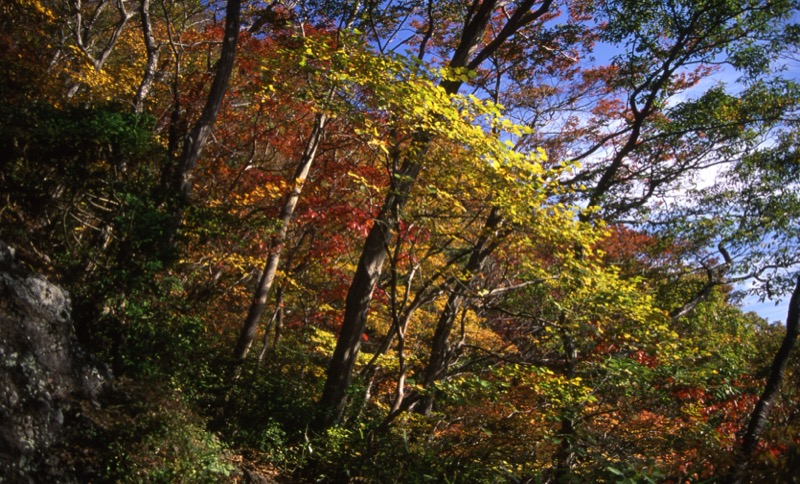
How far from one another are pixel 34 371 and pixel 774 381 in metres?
6.18

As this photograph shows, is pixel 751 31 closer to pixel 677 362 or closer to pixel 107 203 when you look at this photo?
pixel 677 362

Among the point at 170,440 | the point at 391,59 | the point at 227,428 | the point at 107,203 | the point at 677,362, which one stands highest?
the point at 391,59

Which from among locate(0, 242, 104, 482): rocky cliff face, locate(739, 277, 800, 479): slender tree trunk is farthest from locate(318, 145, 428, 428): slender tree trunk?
locate(739, 277, 800, 479): slender tree trunk

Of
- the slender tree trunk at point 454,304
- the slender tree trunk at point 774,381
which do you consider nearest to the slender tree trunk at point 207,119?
the slender tree trunk at point 454,304

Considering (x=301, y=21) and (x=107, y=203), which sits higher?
(x=301, y=21)

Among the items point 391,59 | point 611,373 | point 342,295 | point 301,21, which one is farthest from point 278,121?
point 611,373

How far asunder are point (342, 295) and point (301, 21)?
231 inches

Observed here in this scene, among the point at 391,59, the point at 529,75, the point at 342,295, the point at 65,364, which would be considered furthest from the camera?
the point at 342,295

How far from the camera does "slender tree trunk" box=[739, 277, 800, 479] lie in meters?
3.81

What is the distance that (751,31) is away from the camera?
323 inches

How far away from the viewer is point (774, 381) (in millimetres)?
4273

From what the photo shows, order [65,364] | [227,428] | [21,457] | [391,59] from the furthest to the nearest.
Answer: [227,428] → [391,59] → [65,364] → [21,457]

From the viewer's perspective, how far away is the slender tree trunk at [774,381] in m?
3.81

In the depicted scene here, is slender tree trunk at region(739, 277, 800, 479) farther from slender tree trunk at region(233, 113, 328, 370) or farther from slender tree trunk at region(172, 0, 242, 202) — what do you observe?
slender tree trunk at region(233, 113, 328, 370)
